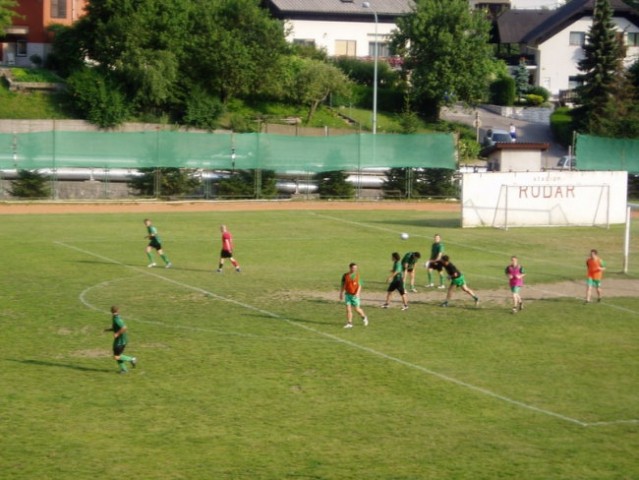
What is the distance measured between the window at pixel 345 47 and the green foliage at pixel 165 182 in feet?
158

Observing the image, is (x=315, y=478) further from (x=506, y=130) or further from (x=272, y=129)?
(x=506, y=130)

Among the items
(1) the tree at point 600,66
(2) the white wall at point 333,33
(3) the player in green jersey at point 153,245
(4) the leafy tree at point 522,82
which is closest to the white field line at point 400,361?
(3) the player in green jersey at point 153,245

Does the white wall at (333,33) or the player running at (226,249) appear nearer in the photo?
the player running at (226,249)

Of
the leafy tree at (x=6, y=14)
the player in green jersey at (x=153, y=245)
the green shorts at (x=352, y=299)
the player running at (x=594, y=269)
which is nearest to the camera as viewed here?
the green shorts at (x=352, y=299)

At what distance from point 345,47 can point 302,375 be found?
82270mm

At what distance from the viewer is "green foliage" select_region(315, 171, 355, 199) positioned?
5831cm

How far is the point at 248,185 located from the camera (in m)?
57.1

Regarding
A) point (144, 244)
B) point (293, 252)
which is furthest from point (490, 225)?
point (144, 244)

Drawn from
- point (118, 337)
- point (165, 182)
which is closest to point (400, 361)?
point (118, 337)

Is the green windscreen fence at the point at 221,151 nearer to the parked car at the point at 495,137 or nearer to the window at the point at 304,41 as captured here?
the parked car at the point at 495,137

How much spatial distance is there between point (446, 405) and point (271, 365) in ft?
14.2

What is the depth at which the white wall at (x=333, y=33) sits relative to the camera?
100500 millimetres

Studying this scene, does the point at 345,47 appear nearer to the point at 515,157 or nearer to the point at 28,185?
the point at 515,157

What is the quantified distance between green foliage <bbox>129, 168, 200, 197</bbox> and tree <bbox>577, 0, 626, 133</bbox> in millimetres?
35331
